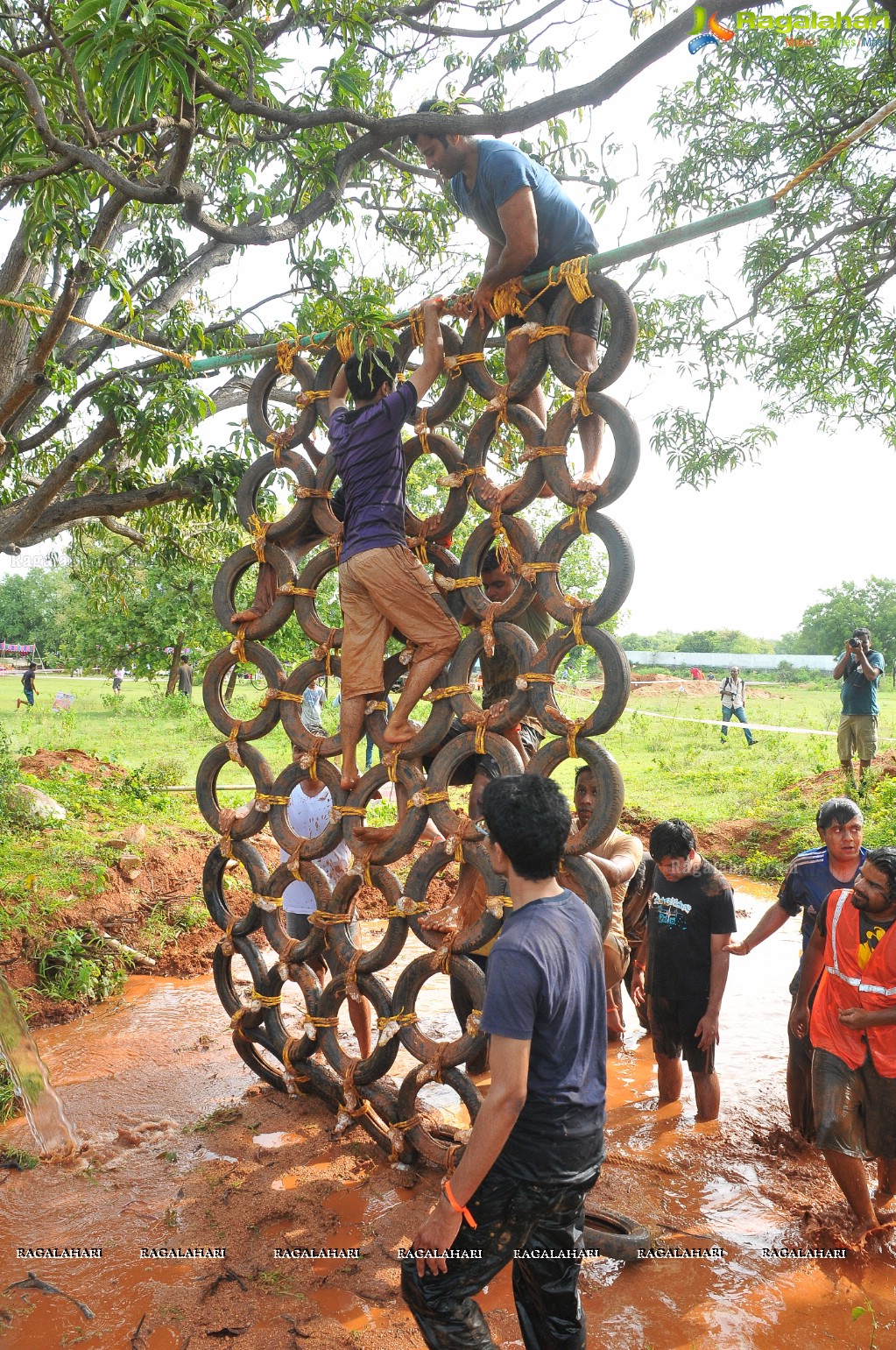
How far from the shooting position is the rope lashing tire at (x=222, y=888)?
4.54 m

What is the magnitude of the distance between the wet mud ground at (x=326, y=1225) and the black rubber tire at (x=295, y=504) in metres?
2.86

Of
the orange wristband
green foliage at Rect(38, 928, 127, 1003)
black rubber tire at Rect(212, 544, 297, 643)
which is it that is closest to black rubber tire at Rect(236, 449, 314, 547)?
black rubber tire at Rect(212, 544, 297, 643)

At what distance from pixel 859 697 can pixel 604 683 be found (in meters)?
7.87

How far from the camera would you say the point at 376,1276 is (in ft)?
10.9

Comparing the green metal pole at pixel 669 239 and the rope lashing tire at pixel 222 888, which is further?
the rope lashing tire at pixel 222 888

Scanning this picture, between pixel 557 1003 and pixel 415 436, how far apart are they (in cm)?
266

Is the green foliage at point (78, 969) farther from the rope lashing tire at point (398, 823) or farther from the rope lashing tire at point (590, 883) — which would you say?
the rope lashing tire at point (590, 883)

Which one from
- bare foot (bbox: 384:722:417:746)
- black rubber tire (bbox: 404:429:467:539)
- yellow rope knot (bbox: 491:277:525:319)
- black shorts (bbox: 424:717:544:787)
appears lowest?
black shorts (bbox: 424:717:544:787)

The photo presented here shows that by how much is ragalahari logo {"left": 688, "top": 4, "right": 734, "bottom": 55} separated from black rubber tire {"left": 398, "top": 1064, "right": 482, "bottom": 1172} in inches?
152

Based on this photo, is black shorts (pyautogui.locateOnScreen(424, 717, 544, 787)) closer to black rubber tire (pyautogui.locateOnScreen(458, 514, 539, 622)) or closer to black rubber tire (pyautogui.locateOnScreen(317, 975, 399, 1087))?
black rubber tire (pyautogui.locateOnScreen(458, 514, 539, 622))

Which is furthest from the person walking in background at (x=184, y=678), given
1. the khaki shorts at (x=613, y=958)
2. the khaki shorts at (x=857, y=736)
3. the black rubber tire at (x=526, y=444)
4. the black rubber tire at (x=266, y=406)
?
the black rubber tire at (x=526, y=444)

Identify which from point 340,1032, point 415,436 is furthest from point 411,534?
point 340,1032

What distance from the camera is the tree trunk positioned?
2089cm

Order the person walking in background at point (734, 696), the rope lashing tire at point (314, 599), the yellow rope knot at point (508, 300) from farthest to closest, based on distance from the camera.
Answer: the person walking in background at point (734, 696), the rope lashing tire at point (314, 599), the yellow rope knot at point (508, 300)
